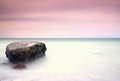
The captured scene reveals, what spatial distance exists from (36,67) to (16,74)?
0.39 m

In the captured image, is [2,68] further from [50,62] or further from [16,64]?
[50,62]

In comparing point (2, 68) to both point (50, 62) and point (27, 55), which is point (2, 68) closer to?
point (27, 55)

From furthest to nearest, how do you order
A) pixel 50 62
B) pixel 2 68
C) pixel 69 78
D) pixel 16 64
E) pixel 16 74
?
pixel 50 62
pixel 16 64
pixel 2 68
pixel 16 74
pixel 69 78

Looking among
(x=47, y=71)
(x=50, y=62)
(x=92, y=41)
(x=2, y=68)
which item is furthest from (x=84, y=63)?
(x=92, y=41)

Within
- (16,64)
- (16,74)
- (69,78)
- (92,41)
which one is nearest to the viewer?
(69,78)

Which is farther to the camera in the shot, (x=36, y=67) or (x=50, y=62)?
(x=50, y=62)

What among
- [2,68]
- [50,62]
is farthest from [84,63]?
[2,68]

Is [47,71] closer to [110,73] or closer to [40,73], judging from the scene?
[40,73]

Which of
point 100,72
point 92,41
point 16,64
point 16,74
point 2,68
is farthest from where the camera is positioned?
point 92,41

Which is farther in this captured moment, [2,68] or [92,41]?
[92,41]

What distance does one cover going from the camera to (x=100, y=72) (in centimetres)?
221

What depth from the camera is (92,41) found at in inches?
252

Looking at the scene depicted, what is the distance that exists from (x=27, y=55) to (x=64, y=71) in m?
0.58

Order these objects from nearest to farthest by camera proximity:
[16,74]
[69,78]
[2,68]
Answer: [69,78] < [16,74] < [2,68]
